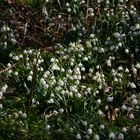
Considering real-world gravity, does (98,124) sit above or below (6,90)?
below

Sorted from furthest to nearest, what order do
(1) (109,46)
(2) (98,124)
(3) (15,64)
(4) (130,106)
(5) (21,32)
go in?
(5) (21,32) < (1) (109,46) < (3) (15,64) < (4) (130,106) < (2) (98,124)

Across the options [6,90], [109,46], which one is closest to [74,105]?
[6,90]

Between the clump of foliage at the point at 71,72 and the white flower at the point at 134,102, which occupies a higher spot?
the clump of foliage at the point at 71,72

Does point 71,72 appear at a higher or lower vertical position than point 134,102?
higher

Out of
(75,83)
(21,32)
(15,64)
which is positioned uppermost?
(21,32)

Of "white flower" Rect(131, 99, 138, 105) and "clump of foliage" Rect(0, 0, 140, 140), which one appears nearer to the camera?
"clump of foliage" Rect(0, 0, 140, 140)

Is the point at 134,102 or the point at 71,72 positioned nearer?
the point at 134,102

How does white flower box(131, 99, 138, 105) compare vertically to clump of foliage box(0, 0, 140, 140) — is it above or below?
below

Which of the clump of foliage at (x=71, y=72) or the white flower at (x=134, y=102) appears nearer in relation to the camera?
the clump of foliage at (x=71, y=72)

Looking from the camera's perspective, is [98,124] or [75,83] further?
[75,83]

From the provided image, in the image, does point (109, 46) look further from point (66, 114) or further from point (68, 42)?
point (66, 114)

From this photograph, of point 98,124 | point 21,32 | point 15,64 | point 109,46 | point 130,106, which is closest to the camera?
point 98,124
